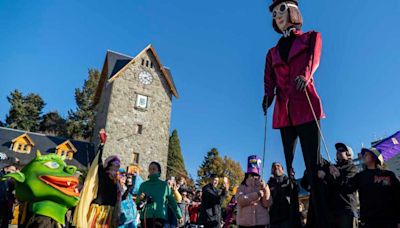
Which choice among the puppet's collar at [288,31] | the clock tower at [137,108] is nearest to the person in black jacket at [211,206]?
the puppet's collar at [288,31]

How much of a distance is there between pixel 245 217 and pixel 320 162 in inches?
60.0

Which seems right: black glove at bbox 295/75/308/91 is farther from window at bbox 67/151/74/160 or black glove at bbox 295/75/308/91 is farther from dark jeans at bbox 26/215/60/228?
window at bbox 67/151/74/160

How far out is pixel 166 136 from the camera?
103 ft

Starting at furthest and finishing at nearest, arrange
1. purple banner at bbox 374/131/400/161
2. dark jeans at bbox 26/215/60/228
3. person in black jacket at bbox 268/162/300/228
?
purple banner at bbox 374/131/400/161, person in black jacket at bbox 268/162/300/228, dark jeans at bbox 26/215/60/228

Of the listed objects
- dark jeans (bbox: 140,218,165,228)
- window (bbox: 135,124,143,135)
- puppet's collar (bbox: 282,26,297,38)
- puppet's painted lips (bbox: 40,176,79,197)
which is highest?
window (bbox: 135,124,143,135)

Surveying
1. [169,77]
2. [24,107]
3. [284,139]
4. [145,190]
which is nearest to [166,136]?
[169,77]

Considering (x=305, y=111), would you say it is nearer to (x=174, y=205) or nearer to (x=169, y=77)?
(x=174, y=205)

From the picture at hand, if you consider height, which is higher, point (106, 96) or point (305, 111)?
point (106, 96)

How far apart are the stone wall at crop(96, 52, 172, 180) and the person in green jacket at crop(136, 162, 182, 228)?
75.7 ft

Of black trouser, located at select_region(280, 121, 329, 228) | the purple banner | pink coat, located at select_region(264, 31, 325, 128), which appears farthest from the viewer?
the purple banner

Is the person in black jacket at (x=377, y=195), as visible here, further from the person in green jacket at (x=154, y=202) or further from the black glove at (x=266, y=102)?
the person in green jacket at (x=154, y=202)

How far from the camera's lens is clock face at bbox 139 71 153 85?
31.9 m

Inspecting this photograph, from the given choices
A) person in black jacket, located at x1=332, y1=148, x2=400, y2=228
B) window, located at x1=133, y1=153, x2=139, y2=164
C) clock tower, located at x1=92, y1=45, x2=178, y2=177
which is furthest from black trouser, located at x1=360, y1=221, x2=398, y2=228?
window, located at x1=133, y1=153, x2=139, y2=164

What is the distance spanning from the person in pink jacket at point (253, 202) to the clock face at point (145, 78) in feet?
92.4
